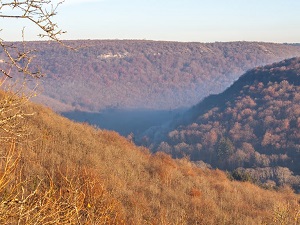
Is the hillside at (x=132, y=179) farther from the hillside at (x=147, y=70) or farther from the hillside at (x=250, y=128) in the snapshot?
the hillside at (x=147, y=70)

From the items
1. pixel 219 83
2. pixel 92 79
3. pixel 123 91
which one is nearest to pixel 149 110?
pixel 123 91

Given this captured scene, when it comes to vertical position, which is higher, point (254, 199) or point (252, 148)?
point (254, 199)

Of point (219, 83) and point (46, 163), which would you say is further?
point (219, 83)

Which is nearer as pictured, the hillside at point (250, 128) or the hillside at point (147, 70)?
the hillside at point (250, 128)

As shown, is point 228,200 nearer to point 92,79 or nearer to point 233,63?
point 92,79

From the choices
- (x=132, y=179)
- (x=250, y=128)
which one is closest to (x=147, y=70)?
(x=250, y=128)

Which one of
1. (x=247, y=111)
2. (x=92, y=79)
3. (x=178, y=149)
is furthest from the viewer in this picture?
(x=92, y=79)

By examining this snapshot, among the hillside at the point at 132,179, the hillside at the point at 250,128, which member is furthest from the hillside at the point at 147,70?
the hillside at the point at 132,179
